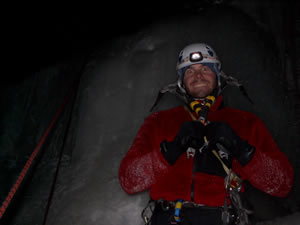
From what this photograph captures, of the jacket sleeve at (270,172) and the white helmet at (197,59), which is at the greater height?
the white helmet at (197,59)

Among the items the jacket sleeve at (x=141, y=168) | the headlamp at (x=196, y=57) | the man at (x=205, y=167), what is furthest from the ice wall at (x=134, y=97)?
the headlamp at (x=196, y=57)

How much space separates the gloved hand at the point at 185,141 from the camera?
7.27 ft

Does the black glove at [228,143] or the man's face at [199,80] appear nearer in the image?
the black glove at [228,143]

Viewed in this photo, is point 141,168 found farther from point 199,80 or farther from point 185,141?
point 199,80

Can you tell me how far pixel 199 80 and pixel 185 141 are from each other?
0.85 meters

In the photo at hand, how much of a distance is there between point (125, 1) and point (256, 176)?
12.1 ft

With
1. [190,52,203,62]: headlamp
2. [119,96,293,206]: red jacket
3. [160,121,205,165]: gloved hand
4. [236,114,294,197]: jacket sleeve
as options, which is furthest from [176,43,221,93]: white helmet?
[236,114,294,197]: jacket sleeve

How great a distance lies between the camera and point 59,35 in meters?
4.66

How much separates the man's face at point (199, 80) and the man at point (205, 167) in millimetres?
177

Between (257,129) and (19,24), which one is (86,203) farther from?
(19,24)

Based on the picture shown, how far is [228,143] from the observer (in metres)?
2.18

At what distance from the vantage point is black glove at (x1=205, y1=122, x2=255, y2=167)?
7.19ft

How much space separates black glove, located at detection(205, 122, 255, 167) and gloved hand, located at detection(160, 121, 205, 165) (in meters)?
0.08

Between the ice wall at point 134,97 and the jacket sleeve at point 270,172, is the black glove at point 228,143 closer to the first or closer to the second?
the jacket sleeve at point 270,172
